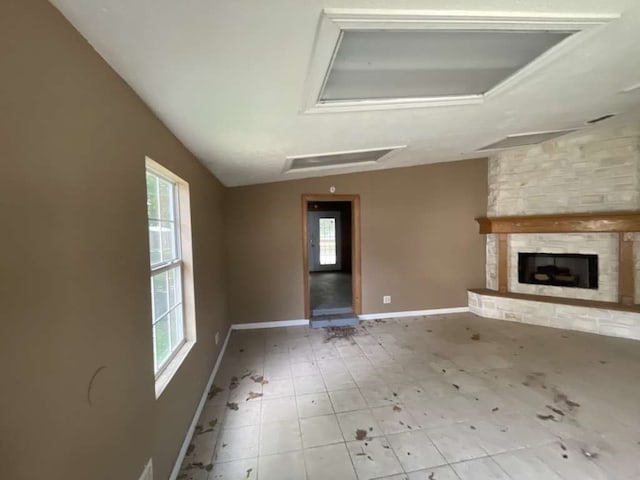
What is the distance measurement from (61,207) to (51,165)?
117mm

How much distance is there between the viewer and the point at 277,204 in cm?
441

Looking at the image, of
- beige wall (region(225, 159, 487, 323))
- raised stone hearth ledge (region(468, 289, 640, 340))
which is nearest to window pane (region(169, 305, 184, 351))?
beige wall (region(225, 159, 487, 323))

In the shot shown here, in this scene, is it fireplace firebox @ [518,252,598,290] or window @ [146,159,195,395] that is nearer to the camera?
window @ [146,159,195,395]

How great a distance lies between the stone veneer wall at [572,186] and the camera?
3.92 m

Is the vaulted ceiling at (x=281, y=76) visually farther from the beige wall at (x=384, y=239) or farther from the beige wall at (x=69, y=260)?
the beige wall at (x=384, y=239)

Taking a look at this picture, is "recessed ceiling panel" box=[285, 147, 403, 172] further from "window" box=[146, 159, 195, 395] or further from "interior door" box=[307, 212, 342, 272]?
"interior door" box=[307, 212, 342, 272]

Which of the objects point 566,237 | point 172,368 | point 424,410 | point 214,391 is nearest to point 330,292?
point 214,391

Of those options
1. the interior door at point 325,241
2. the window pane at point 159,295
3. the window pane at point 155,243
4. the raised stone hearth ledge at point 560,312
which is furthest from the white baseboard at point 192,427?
the interior door at point 325,241

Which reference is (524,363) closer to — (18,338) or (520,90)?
(520,90)

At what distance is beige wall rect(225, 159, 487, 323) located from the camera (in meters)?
4.37

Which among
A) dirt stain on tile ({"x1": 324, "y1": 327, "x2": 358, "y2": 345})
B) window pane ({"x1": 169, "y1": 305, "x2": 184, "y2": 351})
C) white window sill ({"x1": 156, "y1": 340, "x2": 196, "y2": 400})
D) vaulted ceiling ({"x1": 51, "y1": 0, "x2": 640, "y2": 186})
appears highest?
vaulted ceiling ({"x1": 51, "y1": 0, "x2": 640, "y2": 186})

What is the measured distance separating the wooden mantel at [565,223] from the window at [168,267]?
15.0ft

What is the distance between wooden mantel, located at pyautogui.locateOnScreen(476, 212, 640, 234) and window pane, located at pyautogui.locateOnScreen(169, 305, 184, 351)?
184 inches

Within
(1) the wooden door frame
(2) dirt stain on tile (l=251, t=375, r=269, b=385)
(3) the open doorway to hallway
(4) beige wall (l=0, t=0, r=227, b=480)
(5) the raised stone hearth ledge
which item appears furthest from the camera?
(3) the open doorway to hallway
